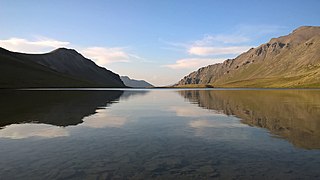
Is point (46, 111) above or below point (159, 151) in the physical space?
above

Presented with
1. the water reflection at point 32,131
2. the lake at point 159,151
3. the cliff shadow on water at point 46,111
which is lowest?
the lake at point 159,151

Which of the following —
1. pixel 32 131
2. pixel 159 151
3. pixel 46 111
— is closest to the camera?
pixel 159 151

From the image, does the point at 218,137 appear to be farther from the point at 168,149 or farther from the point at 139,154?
the point at 139,154

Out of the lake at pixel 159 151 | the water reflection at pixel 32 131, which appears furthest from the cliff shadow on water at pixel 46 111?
the lake at pixel 159 151

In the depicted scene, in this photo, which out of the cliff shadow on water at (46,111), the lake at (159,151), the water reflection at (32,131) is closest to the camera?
the lake at (159,151)

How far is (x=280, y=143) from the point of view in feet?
67.7

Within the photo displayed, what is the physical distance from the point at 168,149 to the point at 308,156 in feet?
30.7

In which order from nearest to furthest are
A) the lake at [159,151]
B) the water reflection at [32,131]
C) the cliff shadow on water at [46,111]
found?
the lake at [159,151] → the water reflection at [32,131] → the cliff shadow on water at [46,111]

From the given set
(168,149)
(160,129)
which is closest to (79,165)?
(168,149)

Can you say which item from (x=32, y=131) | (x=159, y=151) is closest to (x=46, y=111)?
(x=32, y=131)

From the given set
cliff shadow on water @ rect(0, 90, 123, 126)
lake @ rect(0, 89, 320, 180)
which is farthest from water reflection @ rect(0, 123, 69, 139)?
cliff shadow on water @ rect(0, 90, 123, 126)

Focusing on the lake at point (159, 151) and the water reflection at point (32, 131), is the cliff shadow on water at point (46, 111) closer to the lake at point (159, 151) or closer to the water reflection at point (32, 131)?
the water reflection at point (32, 131)

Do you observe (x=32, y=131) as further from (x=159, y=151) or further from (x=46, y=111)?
(x=46, y=111)

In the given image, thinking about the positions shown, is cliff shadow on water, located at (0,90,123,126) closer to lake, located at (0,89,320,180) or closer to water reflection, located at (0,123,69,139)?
water reflection, located at (0,123,69,139)
